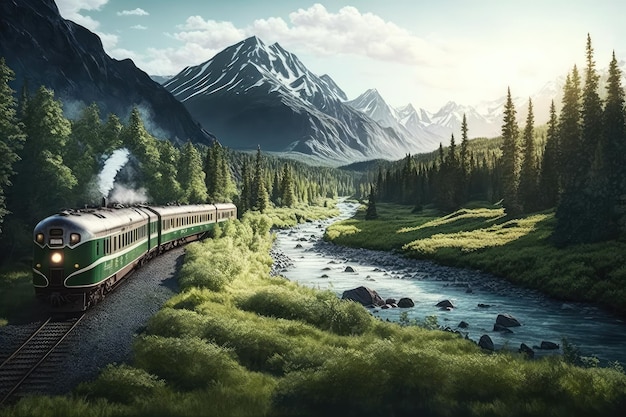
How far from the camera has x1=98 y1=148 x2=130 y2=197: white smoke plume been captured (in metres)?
48.4

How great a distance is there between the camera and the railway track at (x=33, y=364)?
573 inches

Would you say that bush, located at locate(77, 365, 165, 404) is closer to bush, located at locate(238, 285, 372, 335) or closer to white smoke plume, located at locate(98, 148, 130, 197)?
bush, located at locate(238, 285, 372, 335)

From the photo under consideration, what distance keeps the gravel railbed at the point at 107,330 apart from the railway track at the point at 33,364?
337 mm

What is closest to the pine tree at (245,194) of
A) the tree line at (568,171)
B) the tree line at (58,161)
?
the tree line at (58,161)

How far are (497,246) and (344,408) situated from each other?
4392 cm

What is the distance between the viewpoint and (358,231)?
79.7 meters

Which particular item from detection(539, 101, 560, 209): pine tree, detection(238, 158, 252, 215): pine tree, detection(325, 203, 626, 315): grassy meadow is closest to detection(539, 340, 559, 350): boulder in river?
detection(325, 203, 626, 315): grassy meadow

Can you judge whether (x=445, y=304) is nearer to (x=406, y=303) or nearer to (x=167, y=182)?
(x=406, y=303)

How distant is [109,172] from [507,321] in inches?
1478

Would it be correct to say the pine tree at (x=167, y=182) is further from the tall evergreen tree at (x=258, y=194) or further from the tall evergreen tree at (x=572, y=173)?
the tall evergreen tree at (x=572, y=173)

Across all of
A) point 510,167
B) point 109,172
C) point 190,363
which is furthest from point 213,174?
point 190,363

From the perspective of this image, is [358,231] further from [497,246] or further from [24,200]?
[24,200]

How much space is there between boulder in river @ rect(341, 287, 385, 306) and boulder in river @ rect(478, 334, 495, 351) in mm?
9616

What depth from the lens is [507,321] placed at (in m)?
28.3
